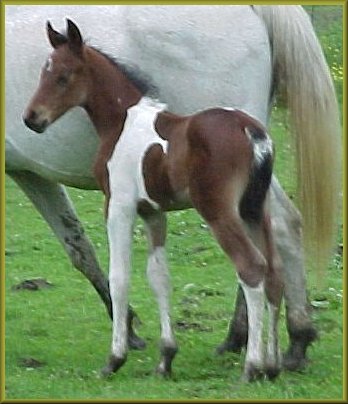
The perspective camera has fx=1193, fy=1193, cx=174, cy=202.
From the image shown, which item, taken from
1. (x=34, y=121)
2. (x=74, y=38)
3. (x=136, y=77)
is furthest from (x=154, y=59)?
(x=34, y=121)

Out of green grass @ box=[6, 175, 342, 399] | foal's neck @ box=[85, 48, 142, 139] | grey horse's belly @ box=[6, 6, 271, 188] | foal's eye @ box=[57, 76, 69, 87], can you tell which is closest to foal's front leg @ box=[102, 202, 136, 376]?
green grass @ box=[6, 175, 342, 399]

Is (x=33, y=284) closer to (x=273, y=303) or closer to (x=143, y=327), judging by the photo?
(x=143, y=327)

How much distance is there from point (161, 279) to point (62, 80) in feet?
3.63

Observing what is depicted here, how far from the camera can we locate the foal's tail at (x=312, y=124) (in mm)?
6398

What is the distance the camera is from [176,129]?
5.68 m

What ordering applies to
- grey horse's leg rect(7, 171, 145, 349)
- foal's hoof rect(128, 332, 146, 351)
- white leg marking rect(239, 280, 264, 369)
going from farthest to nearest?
grey horse's leg rect(7, 171, 145, 349) < foal's hoof rect(128, 332, 146, 351) < white leg marking rect(239, 280, 264, 369)

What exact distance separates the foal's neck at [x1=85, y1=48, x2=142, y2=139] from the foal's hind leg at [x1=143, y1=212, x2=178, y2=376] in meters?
0.51

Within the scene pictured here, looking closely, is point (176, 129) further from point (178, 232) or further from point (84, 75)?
point (178, 232)

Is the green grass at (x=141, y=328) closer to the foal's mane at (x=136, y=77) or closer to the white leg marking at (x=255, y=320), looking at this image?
the white leg marking at (x=255, y=320)

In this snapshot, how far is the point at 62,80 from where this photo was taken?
19.4ft

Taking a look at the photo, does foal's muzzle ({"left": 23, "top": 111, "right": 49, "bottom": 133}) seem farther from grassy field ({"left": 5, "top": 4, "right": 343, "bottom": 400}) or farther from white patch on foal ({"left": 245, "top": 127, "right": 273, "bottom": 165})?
grassy field ({"left": 5, "top": 4, "right": 343, "bottom": 400})

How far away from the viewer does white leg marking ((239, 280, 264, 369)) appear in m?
5.44

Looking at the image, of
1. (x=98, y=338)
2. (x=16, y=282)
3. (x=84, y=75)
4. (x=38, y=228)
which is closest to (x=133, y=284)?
(x=16, y=282)

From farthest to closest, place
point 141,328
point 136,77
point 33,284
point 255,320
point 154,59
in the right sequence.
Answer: point 33,284, point 141,328, point 154,59, point 136,77, point 255,320
